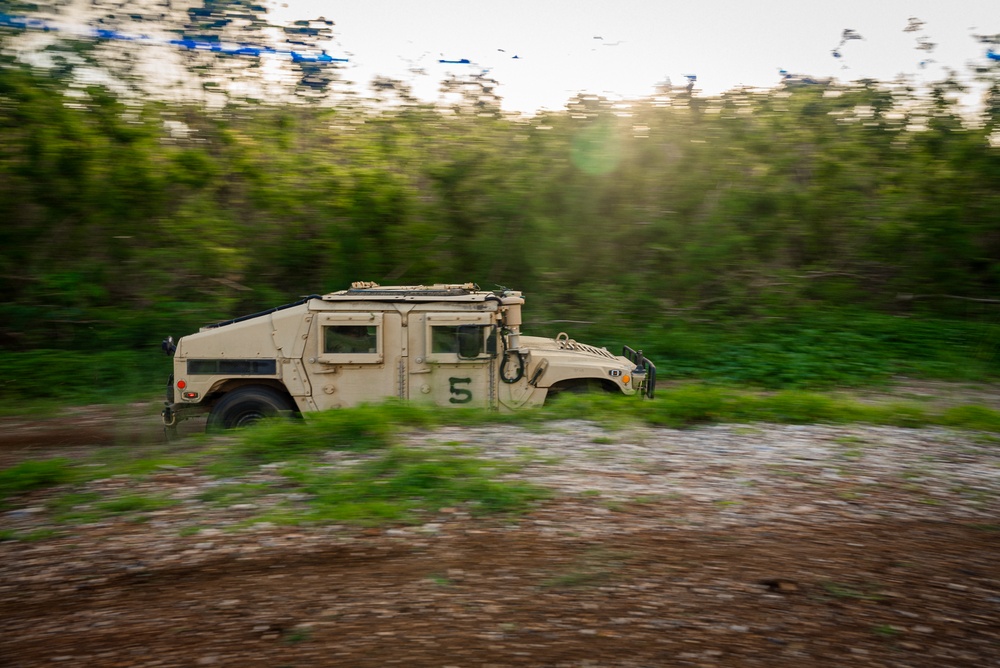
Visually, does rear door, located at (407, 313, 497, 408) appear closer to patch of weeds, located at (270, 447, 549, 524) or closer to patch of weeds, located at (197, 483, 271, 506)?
patch of weeds, located at (270, 447, 549, 524)

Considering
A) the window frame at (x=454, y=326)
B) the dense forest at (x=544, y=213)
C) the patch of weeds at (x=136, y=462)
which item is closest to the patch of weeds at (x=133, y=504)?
the patch of weeds at (x=136, y=462)

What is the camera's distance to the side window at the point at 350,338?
7.60 m

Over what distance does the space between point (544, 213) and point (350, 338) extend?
6789 millimetres

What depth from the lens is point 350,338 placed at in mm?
7648

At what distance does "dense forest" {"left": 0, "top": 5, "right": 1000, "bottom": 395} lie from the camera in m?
12.7

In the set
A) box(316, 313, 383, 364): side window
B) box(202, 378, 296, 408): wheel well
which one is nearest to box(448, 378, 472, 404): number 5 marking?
box(316, 313, 383, 364): side window

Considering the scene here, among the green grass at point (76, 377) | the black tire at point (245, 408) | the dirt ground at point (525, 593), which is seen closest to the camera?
the dirt ground at point (525, 593)

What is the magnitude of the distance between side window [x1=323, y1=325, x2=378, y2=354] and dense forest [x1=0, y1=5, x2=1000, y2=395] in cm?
579

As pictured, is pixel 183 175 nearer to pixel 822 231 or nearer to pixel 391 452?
pixel 391 452

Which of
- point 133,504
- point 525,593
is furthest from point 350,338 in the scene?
point 525,593

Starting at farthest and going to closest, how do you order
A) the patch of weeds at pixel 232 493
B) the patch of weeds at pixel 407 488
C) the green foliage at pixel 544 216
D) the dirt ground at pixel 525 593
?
the green foliage at pixel 544 216, the patch of weeds at pixel 232 493, the patch of weeds at pixel 407 488, the dirt ground at pixel 525 593

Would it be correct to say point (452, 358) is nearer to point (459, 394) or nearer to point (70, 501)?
point (459, 394)

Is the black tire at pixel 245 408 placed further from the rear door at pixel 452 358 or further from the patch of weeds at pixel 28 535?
the patch of weeds at pixel 28 535

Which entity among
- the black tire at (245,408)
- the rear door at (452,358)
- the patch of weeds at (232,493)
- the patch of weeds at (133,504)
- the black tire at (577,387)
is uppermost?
the rear door at (452,358)
